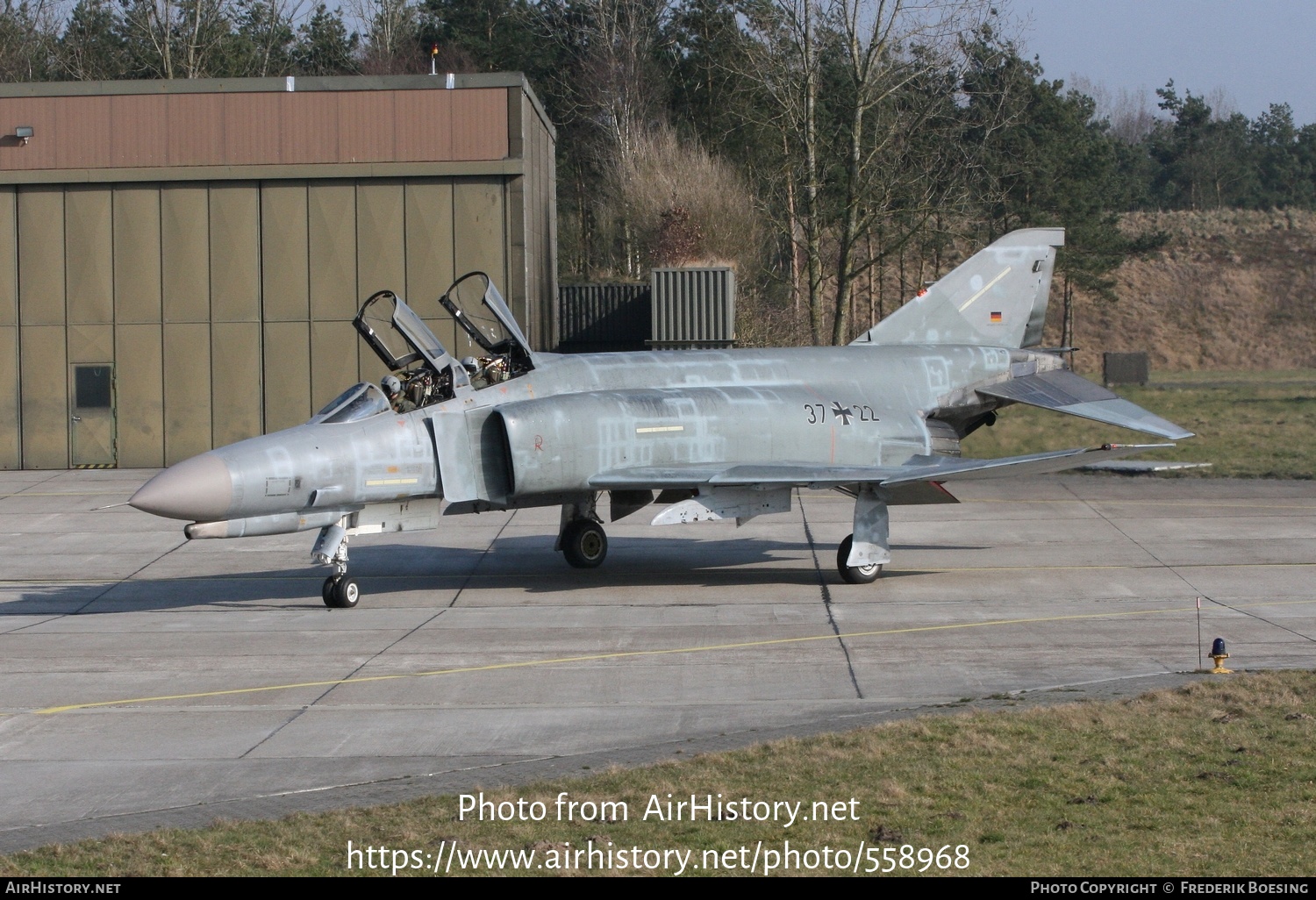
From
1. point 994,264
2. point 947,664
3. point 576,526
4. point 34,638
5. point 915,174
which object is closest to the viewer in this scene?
point 947,664

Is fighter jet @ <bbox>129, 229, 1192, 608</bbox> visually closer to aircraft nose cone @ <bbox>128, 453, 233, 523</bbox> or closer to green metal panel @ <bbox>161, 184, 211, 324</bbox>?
aircraft nose cone @ <bbox>128, 453, 233, 523</bbox>

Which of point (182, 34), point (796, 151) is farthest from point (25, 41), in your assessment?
point (796, 151)

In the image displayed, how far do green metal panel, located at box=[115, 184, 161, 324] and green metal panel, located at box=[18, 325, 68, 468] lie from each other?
1.57 m

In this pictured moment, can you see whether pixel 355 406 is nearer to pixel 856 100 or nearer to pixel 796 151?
pixel 856 100

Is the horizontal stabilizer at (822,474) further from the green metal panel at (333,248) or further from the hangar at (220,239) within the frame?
the green metal panel at (333,248)

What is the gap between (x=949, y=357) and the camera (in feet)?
56.6

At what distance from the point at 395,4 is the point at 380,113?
149 feet

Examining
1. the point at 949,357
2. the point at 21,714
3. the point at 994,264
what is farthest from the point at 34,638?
the point at 994,264

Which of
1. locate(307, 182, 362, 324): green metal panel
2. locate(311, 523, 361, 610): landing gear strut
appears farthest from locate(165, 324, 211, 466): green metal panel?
locate(311, 523, 361, 610): landing gear strut

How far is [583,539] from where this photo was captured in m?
16.4

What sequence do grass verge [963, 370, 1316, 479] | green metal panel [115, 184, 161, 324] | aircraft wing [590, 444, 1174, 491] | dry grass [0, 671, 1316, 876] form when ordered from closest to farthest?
1. dry grass [0, 671, 1316, 876]
2. aircraft wing [590, 444, 1174, 491]
3. grass verge [963, 370, 1316, 479]
4. green metal panel [115, 184, 161, 324]

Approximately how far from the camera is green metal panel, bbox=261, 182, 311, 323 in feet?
92.8

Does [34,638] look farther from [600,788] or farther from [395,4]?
[395,4]

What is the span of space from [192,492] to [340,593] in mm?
2087
